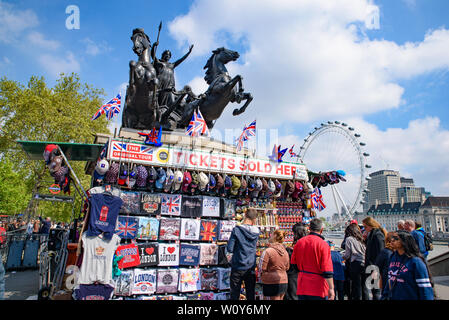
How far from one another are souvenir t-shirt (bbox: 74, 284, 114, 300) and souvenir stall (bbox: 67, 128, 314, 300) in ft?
0.06

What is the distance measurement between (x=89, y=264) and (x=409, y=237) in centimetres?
550

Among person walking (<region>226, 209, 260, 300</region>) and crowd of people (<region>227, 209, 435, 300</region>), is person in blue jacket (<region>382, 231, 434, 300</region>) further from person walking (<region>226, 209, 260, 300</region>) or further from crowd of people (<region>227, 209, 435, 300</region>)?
person walking (<region>226, 209, 260, 300</region>)

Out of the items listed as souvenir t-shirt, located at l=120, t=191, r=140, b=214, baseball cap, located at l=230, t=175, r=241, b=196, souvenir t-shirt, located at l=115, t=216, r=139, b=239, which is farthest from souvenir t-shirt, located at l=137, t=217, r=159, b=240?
baseball cap, located at l=230, t=175, r=241, b=196

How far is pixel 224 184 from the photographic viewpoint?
7703mm

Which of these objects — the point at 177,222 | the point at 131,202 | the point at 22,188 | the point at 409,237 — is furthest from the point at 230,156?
the point at 22,188

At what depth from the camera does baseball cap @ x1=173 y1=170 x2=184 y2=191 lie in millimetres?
7039

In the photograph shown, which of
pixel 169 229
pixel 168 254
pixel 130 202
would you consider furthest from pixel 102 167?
pixel 168 254

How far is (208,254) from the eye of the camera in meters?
7.20

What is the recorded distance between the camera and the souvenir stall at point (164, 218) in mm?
5992

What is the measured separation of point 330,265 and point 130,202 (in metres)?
4.53

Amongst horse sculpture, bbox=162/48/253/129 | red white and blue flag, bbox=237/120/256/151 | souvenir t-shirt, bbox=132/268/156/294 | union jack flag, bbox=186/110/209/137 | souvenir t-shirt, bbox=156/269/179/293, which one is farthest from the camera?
horse sculpture, bbox=162/48/253/129

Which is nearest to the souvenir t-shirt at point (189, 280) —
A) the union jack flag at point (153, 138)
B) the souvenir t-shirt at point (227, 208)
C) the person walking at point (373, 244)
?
the souvenir t-shirt at point (227, 208)
